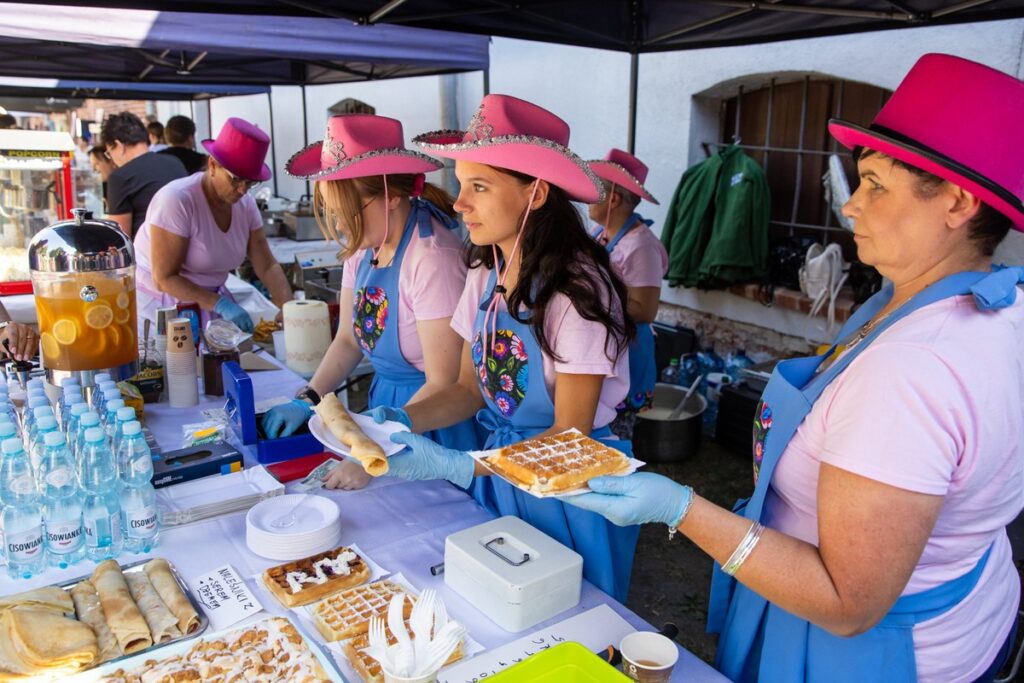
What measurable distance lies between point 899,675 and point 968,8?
100 inches

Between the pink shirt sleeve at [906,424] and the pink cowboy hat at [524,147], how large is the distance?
109 centimetres

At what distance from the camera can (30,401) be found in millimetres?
2025

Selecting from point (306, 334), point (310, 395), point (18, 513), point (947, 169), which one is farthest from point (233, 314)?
point (947, 169)

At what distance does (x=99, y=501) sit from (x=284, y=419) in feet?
2.38

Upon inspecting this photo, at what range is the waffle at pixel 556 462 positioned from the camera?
1507 mm

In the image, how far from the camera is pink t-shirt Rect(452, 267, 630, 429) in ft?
6.86

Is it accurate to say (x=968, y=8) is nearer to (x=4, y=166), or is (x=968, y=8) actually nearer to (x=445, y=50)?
(x=445, y=50)

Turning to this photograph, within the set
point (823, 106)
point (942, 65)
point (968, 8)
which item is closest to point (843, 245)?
point (823, 106)

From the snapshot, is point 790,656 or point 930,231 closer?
point 930,231

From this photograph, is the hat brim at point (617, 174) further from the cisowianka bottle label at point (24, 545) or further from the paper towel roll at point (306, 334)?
the cisowianka bottle label at point (24, 545)

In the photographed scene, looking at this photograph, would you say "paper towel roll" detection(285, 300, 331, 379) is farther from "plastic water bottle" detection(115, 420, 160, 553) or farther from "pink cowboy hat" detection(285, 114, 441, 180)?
"plastic water bottle" detection(115, 420, 160, 553)

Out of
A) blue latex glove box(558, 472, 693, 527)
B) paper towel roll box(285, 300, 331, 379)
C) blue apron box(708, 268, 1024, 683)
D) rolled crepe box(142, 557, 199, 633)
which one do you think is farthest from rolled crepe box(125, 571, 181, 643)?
paper towel roll box(285, 300, 331, 379)

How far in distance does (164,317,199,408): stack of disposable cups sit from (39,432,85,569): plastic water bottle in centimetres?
119

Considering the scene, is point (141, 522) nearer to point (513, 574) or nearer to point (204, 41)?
point (513, 574)
